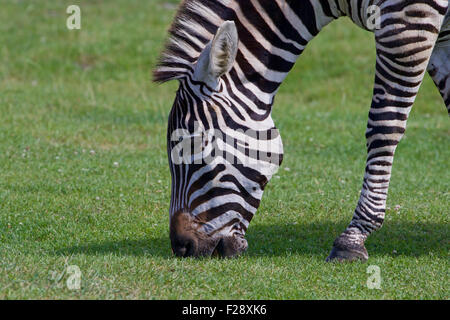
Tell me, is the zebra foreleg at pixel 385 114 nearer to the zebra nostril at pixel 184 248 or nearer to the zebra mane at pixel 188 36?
the zebra nostril at pixel 184 248

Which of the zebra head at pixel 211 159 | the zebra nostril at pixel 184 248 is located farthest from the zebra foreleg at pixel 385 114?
the zebra nostril at pixel 184 248

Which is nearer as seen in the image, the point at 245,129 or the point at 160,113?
the point at 245,129

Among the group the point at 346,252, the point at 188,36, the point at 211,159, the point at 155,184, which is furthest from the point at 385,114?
the point at 155,184

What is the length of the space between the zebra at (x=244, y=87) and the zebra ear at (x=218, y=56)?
1cm

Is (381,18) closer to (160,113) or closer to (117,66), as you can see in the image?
(160,113)

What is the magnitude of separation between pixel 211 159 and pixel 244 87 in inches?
29.5

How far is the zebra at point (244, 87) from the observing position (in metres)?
5.79

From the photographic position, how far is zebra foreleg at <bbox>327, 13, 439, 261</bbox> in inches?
235

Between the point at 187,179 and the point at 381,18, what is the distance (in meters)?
2.30

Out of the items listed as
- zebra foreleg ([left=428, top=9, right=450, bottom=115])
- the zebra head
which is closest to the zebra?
the zebra head

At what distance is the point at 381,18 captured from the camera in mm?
5973

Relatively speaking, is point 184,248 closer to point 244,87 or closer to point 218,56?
point 244,87

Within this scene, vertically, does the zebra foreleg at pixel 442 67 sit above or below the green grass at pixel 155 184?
above
